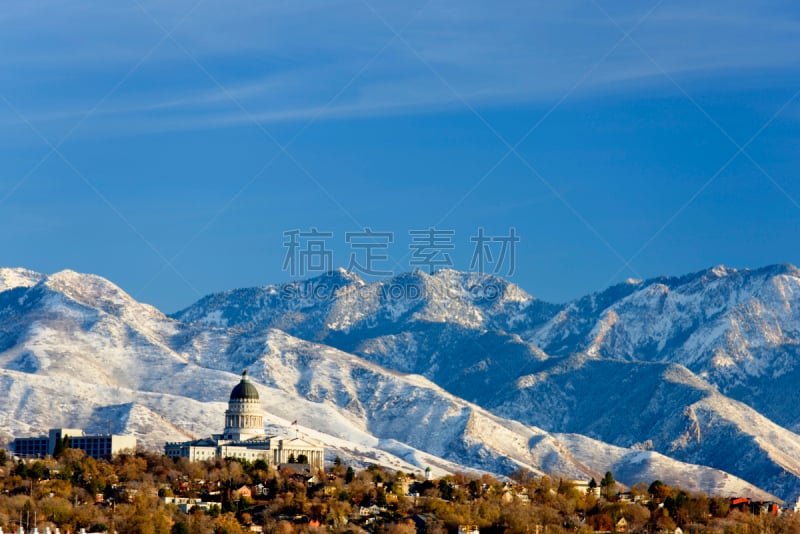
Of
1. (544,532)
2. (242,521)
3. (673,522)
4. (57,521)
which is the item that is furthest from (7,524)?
(673,522)

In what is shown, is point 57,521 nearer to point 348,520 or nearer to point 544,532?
point 348,520

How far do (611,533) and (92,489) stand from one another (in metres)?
47.6

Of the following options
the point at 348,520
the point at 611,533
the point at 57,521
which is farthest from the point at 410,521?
the point at 57,521

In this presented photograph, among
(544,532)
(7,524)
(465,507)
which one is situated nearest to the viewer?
(7,524)

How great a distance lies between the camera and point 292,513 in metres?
193

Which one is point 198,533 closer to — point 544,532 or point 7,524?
point 7,524

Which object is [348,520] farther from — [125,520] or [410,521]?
[125,520]

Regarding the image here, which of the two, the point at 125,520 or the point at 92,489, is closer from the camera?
the point at 125,520

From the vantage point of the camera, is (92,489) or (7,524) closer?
(7,524)

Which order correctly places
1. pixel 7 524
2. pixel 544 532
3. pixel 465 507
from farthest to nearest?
pixel 465 507
pixel 544 532
pixel 7 524

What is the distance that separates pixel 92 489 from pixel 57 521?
22.6m

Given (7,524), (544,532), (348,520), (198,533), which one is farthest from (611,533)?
(7,524)

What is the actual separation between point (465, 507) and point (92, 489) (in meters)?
34.3

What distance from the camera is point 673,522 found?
655ft
